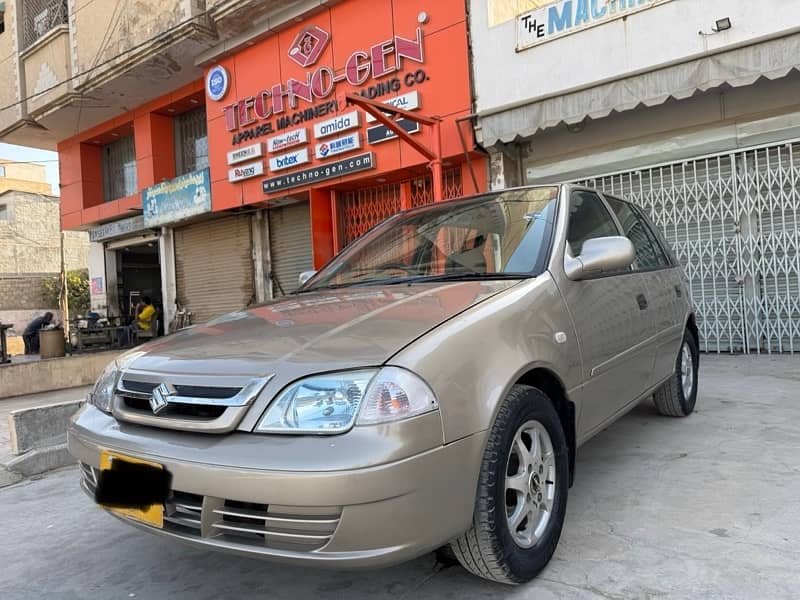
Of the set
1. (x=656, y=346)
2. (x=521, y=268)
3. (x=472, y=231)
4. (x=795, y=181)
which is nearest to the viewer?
(x=521, y=268)

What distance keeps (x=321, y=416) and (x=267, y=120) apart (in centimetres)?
957

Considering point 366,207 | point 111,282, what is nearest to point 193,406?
point 366,207

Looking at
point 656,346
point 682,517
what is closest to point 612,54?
point 656,346

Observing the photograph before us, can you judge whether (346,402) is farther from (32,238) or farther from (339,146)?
(32,238)

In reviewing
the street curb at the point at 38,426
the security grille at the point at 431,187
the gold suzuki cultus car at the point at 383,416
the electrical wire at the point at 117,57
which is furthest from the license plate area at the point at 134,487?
the electrical wire at the point at 117,57

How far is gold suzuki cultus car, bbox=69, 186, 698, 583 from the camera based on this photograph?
156 centimetres

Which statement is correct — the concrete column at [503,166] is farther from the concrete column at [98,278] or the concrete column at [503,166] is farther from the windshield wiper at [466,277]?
the concrete column at [98,278]

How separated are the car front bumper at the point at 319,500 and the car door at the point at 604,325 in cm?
90

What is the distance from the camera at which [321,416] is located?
162cm

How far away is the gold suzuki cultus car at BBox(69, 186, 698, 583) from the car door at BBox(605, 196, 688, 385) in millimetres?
707

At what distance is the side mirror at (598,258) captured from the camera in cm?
242

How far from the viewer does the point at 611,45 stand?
6.75 m

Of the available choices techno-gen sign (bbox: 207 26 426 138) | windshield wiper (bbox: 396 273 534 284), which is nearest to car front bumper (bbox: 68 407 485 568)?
windshield wiper (bbox: 396 273 534 284)

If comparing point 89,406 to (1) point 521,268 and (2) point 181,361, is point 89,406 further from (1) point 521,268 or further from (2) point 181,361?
(1) point 521,268
